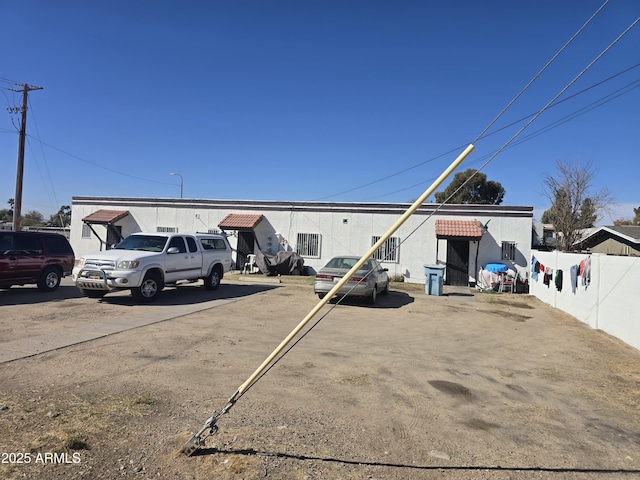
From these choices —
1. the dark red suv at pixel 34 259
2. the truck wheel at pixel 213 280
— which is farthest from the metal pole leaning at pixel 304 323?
the truck wheel at pixel 213 280

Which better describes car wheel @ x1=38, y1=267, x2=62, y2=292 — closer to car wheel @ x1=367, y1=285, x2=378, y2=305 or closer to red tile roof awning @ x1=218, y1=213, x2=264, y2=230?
car wheel @ x1=367, y1=285, x2=378, y2=305

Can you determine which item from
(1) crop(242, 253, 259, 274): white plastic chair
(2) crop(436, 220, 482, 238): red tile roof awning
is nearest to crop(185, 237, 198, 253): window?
(1) crop(242, 253, 259, 274): white plastic chair

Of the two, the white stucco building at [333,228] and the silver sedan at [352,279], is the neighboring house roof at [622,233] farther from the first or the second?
the silver sedan at [352,279]

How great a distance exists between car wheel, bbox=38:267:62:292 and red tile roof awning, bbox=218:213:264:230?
1045 centimetres

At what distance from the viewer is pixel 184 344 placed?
7.17 m

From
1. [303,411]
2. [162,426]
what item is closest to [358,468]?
[303,411]

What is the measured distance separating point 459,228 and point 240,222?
11683 mm

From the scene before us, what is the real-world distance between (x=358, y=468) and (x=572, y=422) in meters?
2.78

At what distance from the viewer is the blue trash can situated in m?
16.7

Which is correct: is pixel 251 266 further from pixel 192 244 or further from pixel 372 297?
pixel 372 297

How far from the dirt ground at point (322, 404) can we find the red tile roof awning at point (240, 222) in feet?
43.8

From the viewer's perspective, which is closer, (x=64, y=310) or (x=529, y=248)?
(x=64, y=310)

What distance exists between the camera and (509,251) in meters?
20.6

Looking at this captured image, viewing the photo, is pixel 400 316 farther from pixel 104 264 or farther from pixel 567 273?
pixel 104 264
